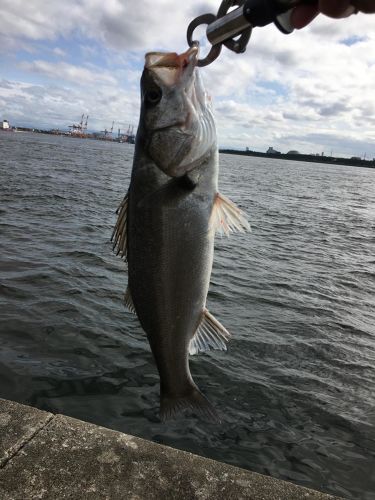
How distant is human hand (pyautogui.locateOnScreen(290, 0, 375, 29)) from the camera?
2.17 metres

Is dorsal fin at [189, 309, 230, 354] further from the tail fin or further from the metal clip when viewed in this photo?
the metal clip

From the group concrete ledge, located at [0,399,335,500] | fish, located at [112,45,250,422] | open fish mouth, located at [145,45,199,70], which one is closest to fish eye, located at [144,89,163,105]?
fish, located at [112,45,250,422]

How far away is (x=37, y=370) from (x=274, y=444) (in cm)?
348

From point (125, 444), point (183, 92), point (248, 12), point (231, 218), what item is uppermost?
point (248, 12)

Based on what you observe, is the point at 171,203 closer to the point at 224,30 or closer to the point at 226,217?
the point at 226,217

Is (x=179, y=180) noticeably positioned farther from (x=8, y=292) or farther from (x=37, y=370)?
(x=8, y=292)

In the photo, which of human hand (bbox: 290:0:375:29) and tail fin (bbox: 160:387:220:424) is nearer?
human hand (bbox: 290:0:375:29)

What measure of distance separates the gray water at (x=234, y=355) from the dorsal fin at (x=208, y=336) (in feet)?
8.88

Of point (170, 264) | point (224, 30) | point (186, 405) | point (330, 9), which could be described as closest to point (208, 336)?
point (186, 405)

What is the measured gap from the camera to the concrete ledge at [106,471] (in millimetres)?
3266

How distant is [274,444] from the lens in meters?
5.54

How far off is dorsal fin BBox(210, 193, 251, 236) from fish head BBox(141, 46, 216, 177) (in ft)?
1.00

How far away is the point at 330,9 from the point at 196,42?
0.84 meters

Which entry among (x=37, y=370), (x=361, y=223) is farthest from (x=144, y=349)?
(x=361, y=223)
